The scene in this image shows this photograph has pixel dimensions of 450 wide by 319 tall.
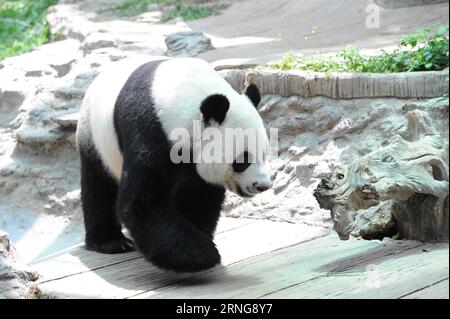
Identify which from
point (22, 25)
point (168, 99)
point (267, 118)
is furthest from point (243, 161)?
point (22, 25)

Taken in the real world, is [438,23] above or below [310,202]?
above

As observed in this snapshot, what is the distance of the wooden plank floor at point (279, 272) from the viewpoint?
3.65m

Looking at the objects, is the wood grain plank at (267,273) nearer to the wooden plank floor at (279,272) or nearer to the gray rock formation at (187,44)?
the wooden plank floor at (279,272)

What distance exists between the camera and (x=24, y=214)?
771cm

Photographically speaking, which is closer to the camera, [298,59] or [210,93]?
[210,93]

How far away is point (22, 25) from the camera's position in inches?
546

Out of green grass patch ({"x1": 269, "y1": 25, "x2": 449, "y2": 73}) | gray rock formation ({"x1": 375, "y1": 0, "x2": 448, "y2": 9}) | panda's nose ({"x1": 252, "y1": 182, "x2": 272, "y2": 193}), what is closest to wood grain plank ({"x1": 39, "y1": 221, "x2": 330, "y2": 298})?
panda's nose ({"x1": 252, "y1": 182, "x2": 272, "y2": 193})

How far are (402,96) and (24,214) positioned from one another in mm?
4053

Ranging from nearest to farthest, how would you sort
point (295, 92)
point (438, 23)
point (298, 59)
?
point (295, 92) → point (298, 59) → point (438, 23)

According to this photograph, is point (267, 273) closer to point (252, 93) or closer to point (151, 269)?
point (151, 269)

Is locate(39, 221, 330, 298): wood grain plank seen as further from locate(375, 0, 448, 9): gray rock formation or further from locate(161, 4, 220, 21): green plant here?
locate(161, 4, 220, 21): green plant

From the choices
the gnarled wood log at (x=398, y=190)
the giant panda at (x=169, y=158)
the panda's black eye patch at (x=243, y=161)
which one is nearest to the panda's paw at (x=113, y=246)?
the giant panda at (x=169, y=158)

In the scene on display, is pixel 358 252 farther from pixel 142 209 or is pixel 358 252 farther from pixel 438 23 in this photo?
pixel 438 23
